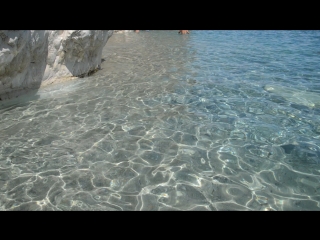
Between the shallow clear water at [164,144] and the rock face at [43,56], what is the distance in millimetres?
418

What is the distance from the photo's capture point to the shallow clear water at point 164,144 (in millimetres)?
4031

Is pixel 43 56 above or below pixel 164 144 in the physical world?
above

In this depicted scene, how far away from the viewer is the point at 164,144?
5391 millimetres

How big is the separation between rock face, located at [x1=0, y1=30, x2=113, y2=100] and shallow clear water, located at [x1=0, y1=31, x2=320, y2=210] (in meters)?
0.42

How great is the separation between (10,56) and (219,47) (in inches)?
527

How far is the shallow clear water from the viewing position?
→ 159 inches

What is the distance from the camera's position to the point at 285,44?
17781 millimetres

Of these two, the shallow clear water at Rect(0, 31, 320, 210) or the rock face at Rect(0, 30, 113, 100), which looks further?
the rock face at Rect(0, 30, 113, 100)

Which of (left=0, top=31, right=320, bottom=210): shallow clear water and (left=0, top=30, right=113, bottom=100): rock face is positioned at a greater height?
(left=0, top=30, right=113, bottom=100): rock face

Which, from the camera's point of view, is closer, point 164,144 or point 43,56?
point 164,144

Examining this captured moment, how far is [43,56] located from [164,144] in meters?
5.19

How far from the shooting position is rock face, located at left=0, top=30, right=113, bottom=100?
6432 mm
